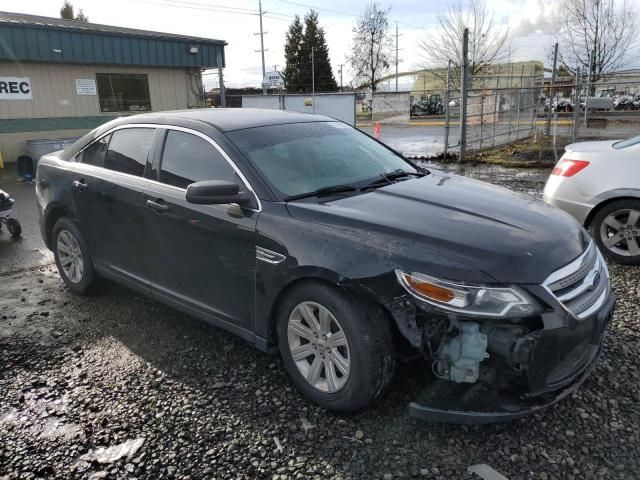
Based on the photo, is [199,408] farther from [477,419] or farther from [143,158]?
[143,158]

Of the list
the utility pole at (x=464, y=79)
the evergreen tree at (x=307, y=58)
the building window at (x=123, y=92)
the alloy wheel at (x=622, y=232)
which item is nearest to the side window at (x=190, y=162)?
the alloy wheel at (x=622, y=232)

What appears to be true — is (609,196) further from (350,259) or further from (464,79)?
(464,79)

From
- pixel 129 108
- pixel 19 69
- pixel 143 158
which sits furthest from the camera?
pixel 129 108

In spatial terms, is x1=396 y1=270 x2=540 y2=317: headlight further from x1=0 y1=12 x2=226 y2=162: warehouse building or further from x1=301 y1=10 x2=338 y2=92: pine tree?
x1=301 y1=10 x2=338 y2=92: pine tree

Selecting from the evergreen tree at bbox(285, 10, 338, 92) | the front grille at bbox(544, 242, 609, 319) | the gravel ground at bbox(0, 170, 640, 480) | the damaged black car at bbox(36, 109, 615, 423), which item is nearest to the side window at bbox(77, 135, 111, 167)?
the damaged black car at bbox(36, 109, 615, 423)

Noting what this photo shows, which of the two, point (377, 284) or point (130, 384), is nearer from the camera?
point (377, 284)

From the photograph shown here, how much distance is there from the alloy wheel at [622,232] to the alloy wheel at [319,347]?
12.0 feet

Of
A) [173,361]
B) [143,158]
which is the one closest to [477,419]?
[173,361]

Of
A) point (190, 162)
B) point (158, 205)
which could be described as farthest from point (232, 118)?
point (158, 205)

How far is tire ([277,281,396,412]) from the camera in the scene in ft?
8.80

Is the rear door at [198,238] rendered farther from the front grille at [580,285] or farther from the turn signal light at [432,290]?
the front grille at [580,285]

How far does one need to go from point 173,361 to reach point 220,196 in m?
1.28

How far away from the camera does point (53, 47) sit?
47.7ft

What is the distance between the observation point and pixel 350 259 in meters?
2.72
